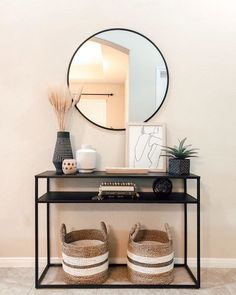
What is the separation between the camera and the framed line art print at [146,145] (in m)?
2.11

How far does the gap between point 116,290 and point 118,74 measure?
158 cm

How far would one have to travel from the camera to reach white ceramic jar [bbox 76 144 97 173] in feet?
6.53

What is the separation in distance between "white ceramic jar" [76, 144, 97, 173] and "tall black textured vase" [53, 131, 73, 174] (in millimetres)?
76

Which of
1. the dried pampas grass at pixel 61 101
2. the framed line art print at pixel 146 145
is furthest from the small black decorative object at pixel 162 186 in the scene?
the dried pampas grass at pixel 61 101

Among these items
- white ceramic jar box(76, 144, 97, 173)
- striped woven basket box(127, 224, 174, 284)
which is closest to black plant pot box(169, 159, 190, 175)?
striped woven basket box(127, 224, 174, 284)

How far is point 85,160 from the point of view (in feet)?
6.53

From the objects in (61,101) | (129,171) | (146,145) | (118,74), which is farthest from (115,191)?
(118,74)

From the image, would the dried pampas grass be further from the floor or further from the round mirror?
the floor

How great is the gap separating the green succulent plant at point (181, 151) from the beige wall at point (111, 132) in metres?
0.06

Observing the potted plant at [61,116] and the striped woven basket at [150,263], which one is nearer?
the striped woven basket at [150,263]

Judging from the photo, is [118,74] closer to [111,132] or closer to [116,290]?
[111,132]

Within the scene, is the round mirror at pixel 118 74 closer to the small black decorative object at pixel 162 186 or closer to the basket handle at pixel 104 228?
the small black decorative object at pixel 162 186

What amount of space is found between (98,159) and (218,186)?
39.3 inches

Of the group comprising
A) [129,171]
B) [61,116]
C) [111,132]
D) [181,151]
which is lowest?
[129,171]
